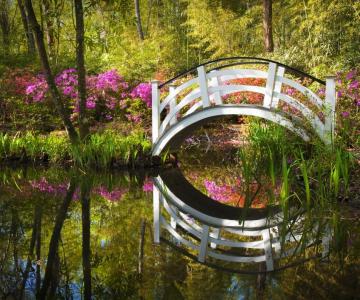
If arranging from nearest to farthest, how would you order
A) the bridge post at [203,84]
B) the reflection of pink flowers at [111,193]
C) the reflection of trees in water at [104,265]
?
the reflection of trees in water at [104,265], the reflection of pink flowers at [111,193], the bridge post at [203,84]

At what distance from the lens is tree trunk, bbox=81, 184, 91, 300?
2.89 metres

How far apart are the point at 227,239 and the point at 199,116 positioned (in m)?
3.29

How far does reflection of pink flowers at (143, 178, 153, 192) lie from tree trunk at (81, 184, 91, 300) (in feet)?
2.43

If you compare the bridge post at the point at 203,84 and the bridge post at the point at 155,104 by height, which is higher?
the bridge post at the point at 203,84

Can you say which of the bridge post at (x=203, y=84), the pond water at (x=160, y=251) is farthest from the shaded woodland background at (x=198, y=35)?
the pond water at (x=160, y=251)

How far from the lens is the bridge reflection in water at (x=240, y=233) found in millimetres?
3400

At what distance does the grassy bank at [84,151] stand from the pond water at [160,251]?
1.78 m

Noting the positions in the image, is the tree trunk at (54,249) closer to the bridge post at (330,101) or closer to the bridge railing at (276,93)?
the bridge railing at (276,93)

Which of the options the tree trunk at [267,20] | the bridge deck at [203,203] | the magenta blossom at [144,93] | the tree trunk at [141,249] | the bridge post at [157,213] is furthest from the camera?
the tree trunk at [267,20]

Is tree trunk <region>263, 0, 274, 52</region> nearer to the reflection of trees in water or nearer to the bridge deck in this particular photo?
the bridge deck

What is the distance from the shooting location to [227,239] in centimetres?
405

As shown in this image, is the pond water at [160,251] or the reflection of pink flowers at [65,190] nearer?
the pond water at [160,251]

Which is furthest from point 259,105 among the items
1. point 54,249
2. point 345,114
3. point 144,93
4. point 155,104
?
point 144,93

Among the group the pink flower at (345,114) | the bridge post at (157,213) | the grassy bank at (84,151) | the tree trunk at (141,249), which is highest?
the pink flower at (345,114)
